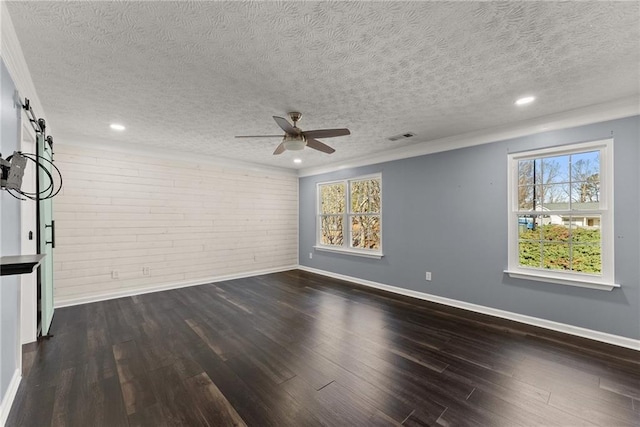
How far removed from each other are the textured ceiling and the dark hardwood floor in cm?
258

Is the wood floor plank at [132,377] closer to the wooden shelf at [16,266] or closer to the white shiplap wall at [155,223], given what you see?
the wooden shelf at [16,266]

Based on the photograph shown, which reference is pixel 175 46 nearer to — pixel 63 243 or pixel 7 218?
pixel 7 218

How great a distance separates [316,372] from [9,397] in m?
2.20

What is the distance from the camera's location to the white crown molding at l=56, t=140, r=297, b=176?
4.21 m

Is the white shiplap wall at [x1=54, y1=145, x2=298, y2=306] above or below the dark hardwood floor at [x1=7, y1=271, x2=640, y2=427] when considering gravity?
above

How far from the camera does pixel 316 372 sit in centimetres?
233

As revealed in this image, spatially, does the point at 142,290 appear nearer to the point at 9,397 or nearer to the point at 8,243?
the point at 9,397

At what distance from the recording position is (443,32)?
5.85ft

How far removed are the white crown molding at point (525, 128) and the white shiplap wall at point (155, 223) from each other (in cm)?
296

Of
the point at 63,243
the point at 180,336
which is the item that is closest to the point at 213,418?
the point at 180,336

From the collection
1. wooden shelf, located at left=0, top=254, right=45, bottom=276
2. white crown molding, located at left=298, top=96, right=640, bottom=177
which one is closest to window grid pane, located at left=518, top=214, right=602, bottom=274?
white crown molding, located at left=298, top=96, right=640, bottom=177

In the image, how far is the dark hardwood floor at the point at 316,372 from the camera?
184 centimetres

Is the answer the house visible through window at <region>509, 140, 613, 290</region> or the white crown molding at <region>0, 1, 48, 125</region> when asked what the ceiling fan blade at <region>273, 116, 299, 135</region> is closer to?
the white crown molding at <region>0, 1, 48, 125</region>

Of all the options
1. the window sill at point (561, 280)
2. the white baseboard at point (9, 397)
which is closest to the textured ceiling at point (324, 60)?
the window sill at point (561, 280)
